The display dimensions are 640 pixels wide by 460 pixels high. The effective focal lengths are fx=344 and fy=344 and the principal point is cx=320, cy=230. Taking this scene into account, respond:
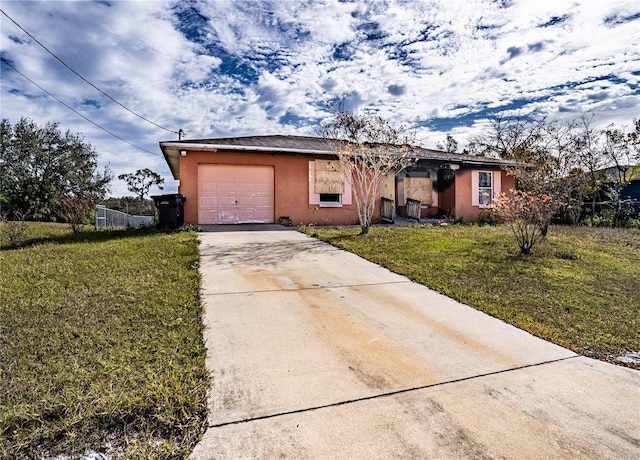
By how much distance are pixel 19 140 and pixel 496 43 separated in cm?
2477

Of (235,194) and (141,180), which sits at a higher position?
(141,180)

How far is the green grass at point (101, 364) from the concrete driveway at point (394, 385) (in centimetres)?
21

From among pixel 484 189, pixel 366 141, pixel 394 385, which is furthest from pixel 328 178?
pixel 394 385

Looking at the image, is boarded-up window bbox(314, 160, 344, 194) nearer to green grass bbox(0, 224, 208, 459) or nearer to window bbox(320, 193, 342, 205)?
window bbox(320, 193, 342, 205)

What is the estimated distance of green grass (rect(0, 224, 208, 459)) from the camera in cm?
189

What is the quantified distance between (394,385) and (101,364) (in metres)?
2.18

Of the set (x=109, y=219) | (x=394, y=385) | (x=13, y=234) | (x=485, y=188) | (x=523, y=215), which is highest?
(x=485, y=188)

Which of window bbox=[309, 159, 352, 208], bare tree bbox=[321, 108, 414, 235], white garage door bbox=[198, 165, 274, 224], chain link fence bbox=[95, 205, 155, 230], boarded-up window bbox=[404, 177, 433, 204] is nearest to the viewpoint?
bare tree bbox=[321, 108, 414, 235]

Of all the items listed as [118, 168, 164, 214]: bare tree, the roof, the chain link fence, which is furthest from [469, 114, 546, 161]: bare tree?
[118, 168, 164, 214]: bare tree

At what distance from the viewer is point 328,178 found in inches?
476

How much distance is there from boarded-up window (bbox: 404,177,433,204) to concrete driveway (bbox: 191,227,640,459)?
10.1 meters

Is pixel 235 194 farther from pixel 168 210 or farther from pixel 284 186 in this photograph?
pixel 168 210

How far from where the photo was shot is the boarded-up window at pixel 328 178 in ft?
39.2

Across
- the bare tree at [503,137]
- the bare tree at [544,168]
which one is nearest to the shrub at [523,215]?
the bare tree at [544,168]
